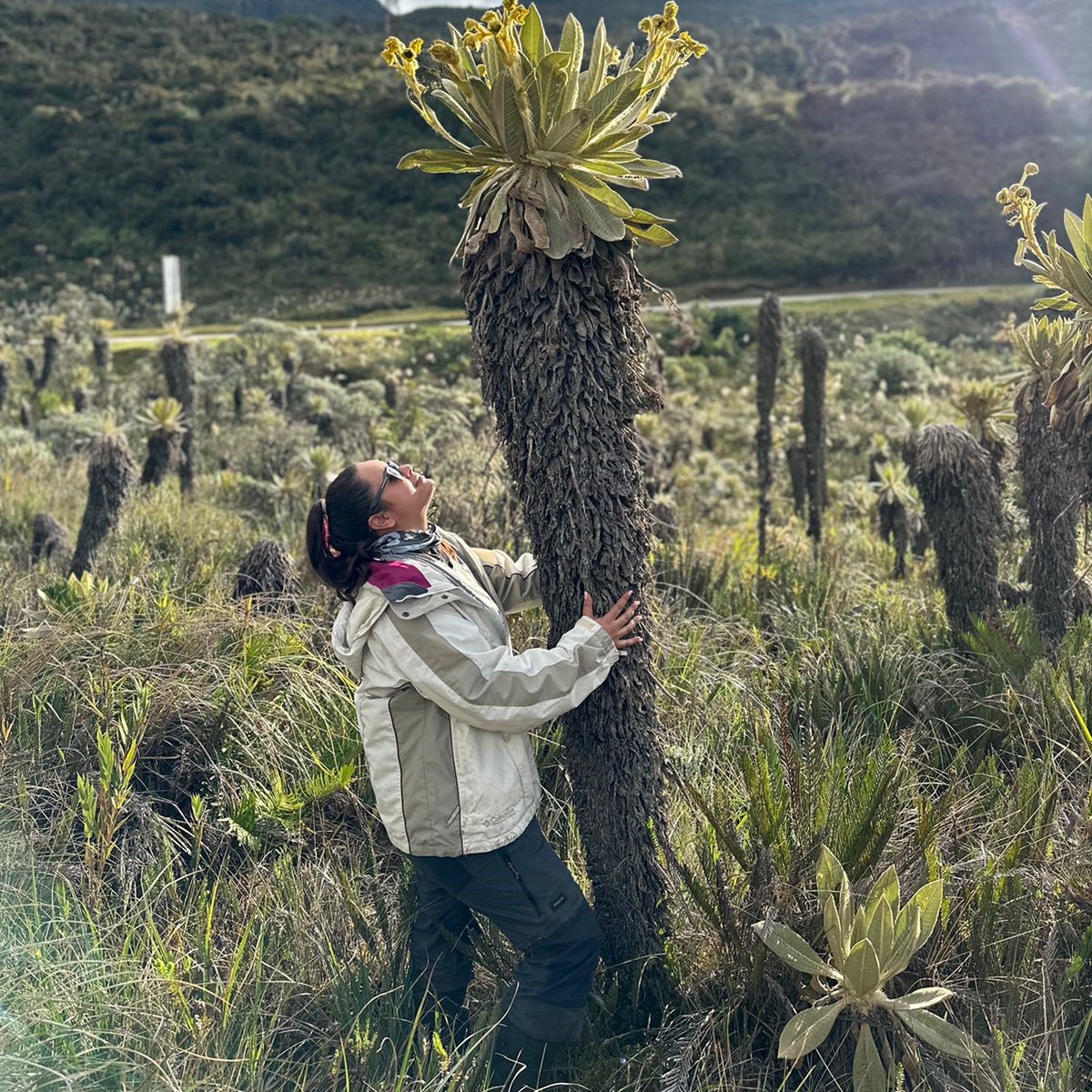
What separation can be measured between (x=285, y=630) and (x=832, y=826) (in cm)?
305

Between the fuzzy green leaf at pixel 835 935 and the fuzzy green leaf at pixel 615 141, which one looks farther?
the fuzzy green leaf at pixel 615 141

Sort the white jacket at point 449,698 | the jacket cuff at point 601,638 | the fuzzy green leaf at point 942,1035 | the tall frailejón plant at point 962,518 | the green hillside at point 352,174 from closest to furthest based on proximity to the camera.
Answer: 1. the fuzzy green leaf at point 942,1035
2. the white jacket at point 449,698
3. the jacket cuff at point 601,638
4. the tall frailejón plant at point 962,518
5. the green hillside at point 352,174

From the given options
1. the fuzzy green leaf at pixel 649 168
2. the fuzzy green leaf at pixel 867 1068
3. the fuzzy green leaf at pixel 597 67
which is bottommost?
the fuzzy green leaf at pixel 867 1068

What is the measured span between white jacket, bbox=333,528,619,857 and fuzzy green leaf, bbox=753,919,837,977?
73 cm

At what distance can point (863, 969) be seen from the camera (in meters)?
2.56

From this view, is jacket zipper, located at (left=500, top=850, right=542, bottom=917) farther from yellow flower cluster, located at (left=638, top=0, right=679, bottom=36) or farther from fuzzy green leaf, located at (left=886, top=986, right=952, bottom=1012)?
yellow flower cluster, located at (left=638, top=0, right=679, bottom=36)

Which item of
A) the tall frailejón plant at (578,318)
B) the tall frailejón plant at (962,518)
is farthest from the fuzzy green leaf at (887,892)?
the tall frailejón plant at (962,518)

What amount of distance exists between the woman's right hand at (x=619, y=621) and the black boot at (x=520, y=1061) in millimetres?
1128

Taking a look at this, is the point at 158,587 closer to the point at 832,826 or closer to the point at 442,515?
the point at 442,515

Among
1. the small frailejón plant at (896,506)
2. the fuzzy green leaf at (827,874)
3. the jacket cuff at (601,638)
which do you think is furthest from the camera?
the small frailejón plant at (896,506)

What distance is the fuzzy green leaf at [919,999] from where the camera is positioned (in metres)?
2.50

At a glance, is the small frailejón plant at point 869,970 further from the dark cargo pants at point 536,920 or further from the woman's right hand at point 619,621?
the woman's right hand at point 619,621

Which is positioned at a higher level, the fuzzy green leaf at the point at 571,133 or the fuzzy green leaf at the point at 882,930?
the fuzzy green leaf at the point at 571,133

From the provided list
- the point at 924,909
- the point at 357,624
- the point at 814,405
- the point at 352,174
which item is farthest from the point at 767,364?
the point at 352,174
